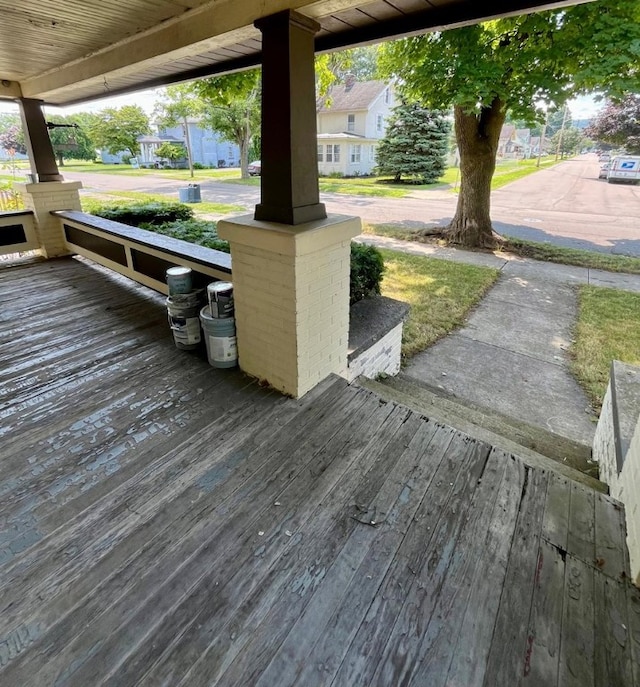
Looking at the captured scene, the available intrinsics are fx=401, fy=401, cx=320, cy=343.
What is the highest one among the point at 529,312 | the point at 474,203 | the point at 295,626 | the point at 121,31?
the point at 121,31

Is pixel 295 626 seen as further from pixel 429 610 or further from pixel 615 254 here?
pixel 615 254

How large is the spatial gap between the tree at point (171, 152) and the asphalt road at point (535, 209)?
57.3ft

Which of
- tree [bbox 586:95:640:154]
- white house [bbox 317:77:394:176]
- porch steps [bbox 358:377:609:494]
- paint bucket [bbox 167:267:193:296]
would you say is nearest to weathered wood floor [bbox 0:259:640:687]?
porch steps [bbox 358:377:609:494]

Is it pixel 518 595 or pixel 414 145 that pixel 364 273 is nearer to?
pixel 518 595

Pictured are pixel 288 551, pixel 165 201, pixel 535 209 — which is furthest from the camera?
pixel 535 209

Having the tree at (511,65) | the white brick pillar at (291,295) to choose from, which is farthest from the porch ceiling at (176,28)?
the tree at (511,65)

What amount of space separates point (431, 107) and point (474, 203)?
235cm

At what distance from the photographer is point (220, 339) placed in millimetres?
2725

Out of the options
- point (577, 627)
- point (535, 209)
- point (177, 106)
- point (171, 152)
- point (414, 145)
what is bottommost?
point (577, 627)

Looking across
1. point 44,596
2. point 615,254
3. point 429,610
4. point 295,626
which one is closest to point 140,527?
point 44,596

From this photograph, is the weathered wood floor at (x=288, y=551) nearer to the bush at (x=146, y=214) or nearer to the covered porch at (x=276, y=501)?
the covered porch at (x=276, y=501)

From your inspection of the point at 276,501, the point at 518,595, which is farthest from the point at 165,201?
the point at 518,595

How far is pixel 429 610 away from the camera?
54.6 inches

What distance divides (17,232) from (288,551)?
230 inches
